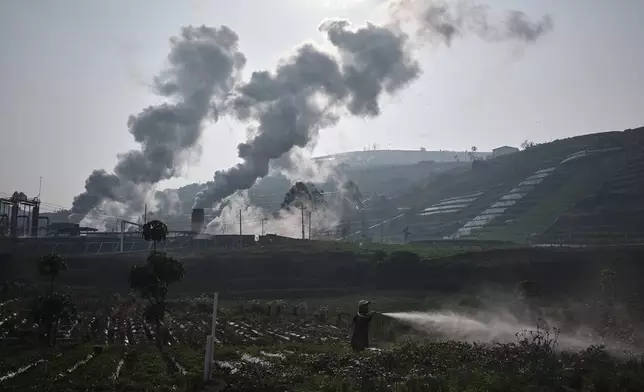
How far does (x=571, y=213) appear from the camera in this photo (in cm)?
16075

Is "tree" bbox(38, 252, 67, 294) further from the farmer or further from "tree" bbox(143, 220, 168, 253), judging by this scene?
the farmer

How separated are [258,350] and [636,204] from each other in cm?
14924

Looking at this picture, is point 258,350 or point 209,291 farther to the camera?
point 209,291

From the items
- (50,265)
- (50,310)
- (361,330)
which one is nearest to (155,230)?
(50,265)

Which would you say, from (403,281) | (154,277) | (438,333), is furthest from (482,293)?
(154,277)

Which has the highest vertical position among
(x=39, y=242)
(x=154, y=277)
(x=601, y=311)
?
(x=39, y=242)

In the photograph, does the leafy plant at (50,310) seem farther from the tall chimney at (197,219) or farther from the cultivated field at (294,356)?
the tall chimney at (197,219)

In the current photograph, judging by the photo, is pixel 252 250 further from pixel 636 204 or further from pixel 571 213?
pixel 636 204

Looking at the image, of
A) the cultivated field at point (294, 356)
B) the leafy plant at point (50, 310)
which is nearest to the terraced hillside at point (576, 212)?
the cultivated field at point (294, 356)

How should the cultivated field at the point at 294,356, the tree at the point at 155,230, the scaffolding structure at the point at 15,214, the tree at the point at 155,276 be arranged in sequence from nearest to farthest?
the cultivated field at the point at 294,356
the tree at the point at 155,276
the tree at the point at 155,230
the scaffolding structure at the point at 15,214

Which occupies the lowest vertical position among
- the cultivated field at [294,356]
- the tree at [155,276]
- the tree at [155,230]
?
the cultivated field at [294,356]

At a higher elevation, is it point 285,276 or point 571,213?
point 571,213

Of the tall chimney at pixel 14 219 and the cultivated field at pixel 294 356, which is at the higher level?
the tall chimney at pixel 14 219

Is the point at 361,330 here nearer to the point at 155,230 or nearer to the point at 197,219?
the point at 155,230
